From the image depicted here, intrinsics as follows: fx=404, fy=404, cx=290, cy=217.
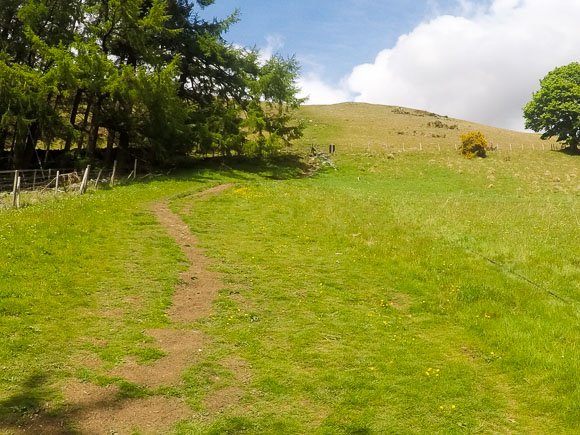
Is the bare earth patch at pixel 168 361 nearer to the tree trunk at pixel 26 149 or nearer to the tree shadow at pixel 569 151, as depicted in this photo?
the tree trunk at pixel 26 149

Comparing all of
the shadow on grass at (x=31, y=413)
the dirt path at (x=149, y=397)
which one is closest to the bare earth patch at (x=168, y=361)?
the dirt path at (x=149, y=397)

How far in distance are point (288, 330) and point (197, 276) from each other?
4.47 m

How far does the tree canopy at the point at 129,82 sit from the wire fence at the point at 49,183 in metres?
3.26


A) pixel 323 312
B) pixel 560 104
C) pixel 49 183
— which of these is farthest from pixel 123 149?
pixel 560 104

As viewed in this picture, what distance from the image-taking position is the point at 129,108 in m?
33.2

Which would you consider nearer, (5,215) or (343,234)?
(5,215)

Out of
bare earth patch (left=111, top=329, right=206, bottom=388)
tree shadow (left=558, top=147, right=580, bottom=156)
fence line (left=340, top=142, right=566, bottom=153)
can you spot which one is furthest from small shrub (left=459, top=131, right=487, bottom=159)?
bare earth patch (left=111, top=329, right=206, bottom=388)

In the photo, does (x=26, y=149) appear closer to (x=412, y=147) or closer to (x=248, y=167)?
(x=248, y=167)

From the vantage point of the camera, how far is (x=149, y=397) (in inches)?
286

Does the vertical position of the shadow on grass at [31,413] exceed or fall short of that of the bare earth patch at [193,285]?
it falls short

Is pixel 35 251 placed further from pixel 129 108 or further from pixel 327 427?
pixel 129 108

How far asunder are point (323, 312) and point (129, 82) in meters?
26.6

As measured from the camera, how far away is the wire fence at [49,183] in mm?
20406

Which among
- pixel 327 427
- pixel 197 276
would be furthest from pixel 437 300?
pixel 197 276
